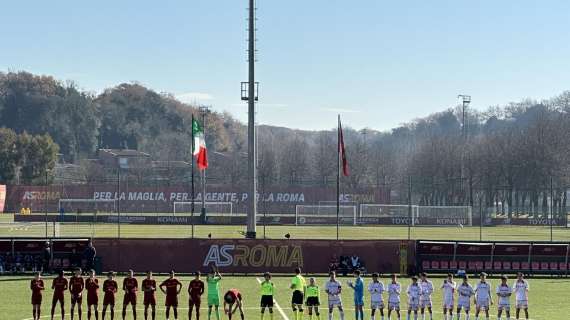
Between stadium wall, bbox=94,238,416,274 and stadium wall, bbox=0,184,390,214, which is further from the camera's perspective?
stadium wall, bbox=0,184,390,214

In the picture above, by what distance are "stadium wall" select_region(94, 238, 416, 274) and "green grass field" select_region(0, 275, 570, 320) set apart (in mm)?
1592

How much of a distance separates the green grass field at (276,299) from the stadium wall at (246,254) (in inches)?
62.7

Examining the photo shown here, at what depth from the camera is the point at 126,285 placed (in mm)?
31172

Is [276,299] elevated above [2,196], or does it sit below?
below

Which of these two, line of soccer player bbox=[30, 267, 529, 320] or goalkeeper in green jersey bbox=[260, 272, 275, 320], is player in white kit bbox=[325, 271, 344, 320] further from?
goalkeeper in green jersey bbox=[260, 272, 275, 320]

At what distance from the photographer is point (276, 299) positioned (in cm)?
3809

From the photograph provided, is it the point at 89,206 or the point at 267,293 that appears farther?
the point at 89,206

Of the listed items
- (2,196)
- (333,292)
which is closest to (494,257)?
(333,292)

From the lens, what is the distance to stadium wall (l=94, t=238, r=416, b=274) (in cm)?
4966

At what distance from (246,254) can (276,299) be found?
12169mm

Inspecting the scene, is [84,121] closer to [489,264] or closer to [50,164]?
[50,164]

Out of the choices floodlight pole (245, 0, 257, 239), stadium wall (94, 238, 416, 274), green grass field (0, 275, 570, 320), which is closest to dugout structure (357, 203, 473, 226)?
floodlight pole (245, 0, 257, 239)

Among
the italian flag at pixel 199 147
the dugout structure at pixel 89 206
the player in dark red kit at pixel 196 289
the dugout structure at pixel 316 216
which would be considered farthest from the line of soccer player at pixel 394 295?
the dugout structure at pixel 89 206

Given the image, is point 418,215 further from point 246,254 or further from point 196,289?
point 196,289
